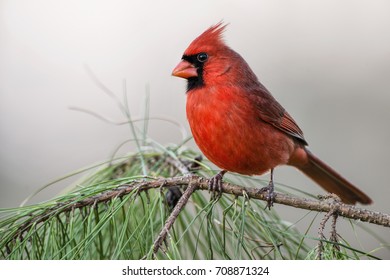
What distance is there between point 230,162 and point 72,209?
0.66 m

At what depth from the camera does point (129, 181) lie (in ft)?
4.86

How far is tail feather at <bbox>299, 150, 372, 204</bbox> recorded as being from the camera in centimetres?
221

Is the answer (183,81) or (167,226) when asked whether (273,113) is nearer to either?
(183,81)

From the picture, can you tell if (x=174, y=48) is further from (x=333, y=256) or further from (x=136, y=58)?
(x=333, y=256)

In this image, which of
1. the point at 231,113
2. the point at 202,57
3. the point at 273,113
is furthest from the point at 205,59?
the point at 273,113

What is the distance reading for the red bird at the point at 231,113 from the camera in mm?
1906

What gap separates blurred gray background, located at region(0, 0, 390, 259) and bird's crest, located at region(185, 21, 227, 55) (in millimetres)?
105

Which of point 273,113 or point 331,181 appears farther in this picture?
point 331,181

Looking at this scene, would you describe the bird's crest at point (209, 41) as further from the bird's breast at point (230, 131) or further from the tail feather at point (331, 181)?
the tail feather at point (331, 181)

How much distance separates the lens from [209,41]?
1.97m

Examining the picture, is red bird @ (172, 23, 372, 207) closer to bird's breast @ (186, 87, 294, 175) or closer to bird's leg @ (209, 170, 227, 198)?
bird's breast @ (186, 87, 294, 175)

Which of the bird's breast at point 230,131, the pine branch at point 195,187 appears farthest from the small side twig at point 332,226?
the bird's breast at point 230,131

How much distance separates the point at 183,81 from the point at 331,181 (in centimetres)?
74
